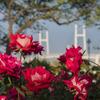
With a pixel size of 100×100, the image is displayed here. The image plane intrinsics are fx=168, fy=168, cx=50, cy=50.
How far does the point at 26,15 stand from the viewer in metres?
11.9

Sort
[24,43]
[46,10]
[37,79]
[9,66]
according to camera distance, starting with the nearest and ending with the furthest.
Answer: [37,79]
[9,66]
[24,43]
[46,10]

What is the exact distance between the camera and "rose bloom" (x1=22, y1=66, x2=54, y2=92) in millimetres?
677

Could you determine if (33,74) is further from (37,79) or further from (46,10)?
(46,10)

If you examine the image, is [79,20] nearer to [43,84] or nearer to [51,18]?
[51,18]

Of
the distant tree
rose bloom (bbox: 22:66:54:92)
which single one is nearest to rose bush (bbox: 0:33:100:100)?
rose bloom (bbox: 22:66:54:92)

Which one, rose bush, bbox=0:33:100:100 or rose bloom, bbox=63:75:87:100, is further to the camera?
rose bloom, bbox=63:75:87:100

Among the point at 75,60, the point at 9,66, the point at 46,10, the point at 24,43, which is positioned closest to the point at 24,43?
A: the point at 24,43

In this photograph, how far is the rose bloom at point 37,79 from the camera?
0.68 metres

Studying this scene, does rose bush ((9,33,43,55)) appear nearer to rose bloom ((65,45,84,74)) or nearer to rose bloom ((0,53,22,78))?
rose bloom ((0,53,22,78))

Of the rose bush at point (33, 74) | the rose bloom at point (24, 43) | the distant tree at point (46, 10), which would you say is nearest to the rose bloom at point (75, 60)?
the rose bush at point (33, 74)

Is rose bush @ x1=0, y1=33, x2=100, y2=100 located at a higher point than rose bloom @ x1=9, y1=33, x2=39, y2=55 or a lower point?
lower

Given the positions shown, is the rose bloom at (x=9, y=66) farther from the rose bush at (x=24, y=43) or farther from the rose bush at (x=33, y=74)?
the rose bush at (x=24, y=43)

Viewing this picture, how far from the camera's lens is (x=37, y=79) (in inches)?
27.2

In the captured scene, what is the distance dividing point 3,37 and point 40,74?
438 inches
